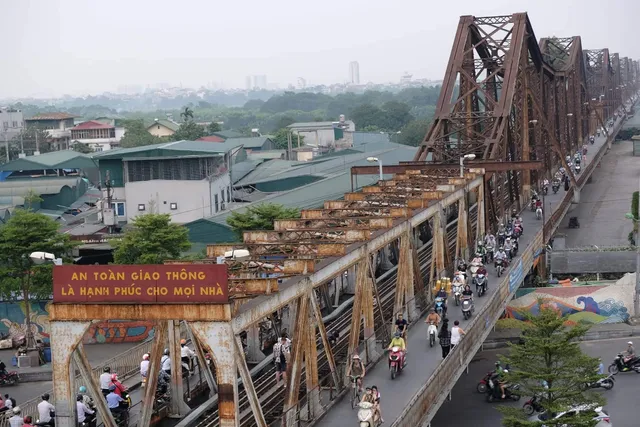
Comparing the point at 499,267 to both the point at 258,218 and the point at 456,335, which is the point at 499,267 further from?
the point at 258,218

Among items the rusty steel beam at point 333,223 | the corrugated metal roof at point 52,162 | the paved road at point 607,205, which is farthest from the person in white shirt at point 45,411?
the corrugated metal roof at point 52,162

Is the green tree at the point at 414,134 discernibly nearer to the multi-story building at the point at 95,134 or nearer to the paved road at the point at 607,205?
the paved road at the point at 607,205

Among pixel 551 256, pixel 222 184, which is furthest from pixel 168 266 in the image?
pixel 222 184

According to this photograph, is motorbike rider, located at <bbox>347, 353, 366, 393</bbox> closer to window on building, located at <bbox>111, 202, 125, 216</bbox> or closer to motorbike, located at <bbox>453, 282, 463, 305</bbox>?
motorbike, located at <bbox>453, 282, 463, 305</bbox>

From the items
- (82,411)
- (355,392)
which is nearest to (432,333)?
(355,392)

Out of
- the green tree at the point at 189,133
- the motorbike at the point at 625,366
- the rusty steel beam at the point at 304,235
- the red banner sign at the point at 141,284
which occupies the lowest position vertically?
the motorbike at the point at 625,366

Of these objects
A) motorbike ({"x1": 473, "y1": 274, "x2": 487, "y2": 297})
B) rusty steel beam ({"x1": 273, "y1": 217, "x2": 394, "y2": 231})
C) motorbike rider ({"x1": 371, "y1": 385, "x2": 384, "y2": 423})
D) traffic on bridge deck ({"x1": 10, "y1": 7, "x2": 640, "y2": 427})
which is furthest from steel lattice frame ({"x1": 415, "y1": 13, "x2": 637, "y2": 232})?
motorbike rider ({"x1": 371, "y1": 385, "x2": 384, "y2": 423})
